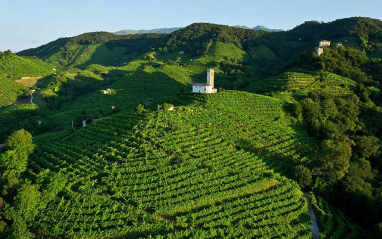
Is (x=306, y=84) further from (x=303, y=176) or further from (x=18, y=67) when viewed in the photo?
(x=18, y=67)

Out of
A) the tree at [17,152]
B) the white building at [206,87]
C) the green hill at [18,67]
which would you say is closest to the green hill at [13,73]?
the green hill at [18,67]

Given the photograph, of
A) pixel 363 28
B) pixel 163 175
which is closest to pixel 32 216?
pixel 163 175

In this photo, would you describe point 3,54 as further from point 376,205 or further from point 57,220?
point 376,205

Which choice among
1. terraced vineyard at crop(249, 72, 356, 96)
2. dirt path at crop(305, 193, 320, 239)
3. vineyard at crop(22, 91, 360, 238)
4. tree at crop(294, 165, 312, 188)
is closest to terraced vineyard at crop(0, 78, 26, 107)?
vineyard at crop(22, 91, 360, 238)

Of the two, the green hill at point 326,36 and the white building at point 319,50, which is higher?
the green hill at point 326,36

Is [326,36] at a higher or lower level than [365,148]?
higher

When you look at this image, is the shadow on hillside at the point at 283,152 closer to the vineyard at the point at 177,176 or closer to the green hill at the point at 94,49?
the vineyard at the point at 177,176

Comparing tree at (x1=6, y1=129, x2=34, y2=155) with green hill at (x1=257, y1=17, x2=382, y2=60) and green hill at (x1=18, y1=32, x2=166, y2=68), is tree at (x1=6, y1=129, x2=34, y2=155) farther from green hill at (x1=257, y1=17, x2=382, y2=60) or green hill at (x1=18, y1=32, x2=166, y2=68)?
green hill at (x1=18, y1=32, x2=166, y2=68)

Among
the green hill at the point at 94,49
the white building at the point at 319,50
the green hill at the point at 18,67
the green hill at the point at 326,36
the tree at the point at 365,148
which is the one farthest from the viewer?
the green hill at the point at 94,49

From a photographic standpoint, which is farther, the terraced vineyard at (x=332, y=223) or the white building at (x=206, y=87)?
the white building at (x=206, y=87)

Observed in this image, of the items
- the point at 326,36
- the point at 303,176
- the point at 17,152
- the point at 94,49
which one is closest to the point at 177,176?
the point at 303,176
